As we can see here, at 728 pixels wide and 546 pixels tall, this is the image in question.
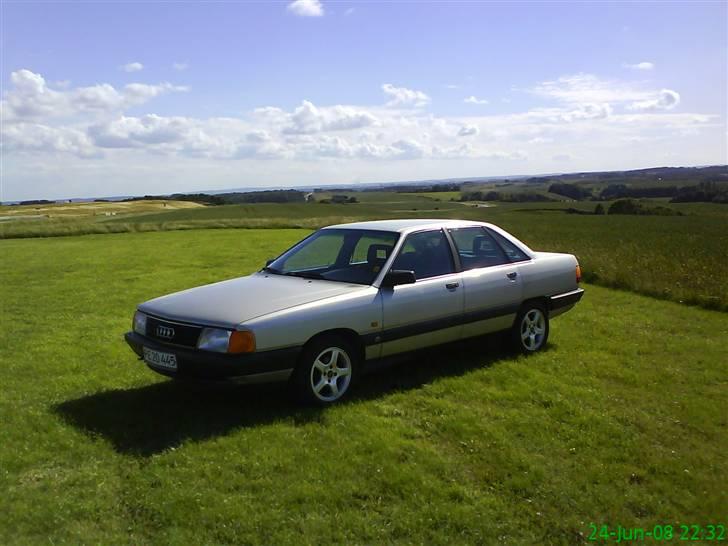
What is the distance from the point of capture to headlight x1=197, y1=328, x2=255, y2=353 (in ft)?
15.1

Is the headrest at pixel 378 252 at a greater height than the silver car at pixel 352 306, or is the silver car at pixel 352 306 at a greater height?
the headrest at pixel 378 252

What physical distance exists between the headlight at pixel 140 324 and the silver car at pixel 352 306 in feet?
0.06

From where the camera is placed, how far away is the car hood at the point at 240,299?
190 inches

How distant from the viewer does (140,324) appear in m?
5.38

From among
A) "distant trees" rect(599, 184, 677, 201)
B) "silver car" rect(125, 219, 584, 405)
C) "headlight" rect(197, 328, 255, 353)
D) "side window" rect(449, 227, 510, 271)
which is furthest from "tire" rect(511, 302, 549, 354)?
"distant trees" rect(599, 184, 677, 201)

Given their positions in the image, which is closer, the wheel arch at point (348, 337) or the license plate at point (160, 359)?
the license plate at point (160, 359)

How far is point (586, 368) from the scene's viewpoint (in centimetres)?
651

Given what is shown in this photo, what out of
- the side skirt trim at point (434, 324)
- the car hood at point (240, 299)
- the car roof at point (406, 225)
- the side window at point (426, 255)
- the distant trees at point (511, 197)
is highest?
the distant trees at point (511, 197)

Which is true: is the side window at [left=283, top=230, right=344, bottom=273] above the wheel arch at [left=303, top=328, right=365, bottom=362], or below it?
above

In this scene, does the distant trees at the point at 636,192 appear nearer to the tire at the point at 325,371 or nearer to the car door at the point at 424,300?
the car door at the point at 424,300

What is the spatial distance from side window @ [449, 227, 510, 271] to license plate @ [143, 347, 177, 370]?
3.01 metres

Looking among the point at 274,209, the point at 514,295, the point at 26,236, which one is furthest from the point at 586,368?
the point at 274,209

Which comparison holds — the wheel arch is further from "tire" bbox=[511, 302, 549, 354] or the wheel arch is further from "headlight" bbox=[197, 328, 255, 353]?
"tire" bbox=[511, 302, 549, 354]

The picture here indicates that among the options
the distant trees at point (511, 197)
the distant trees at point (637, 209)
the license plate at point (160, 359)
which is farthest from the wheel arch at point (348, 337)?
the distant trees at point (511, 197)
